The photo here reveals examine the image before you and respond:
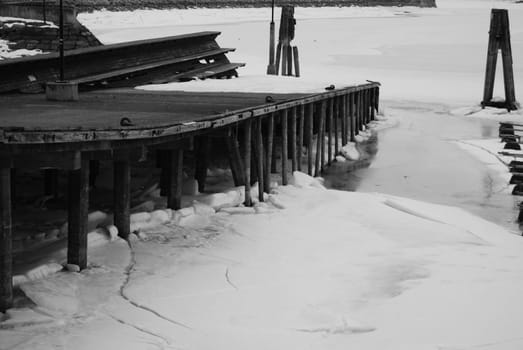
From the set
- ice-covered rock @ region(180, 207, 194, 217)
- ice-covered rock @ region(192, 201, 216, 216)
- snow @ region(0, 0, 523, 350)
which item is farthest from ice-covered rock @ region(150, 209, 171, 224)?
ice-covered rock @ region(192, 201, 216, 216)

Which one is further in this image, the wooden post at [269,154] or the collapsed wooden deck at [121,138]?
the wooden post at [269,154]

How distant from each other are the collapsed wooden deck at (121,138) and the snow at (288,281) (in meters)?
0.35

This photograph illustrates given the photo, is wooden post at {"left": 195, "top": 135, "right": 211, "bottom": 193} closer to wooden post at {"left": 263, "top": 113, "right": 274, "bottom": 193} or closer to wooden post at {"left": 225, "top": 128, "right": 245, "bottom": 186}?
wooden post at {"left": 225, "top": 128, "right": 245, "bottom": 186}

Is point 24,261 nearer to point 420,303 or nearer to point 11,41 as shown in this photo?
point 420,303

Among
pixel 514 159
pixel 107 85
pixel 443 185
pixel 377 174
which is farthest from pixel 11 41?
pixel 514 159

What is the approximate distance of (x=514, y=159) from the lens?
1777 centimetres

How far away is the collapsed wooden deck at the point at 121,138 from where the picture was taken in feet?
22.8

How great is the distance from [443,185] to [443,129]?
27.9 feet

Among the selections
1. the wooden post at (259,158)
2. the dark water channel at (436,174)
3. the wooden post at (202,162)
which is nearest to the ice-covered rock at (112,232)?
the wooden post at (202,162)

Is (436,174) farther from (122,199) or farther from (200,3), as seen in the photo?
(200,3)

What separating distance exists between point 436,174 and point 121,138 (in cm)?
971

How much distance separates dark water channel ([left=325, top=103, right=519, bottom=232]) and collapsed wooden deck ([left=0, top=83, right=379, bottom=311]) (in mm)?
1272

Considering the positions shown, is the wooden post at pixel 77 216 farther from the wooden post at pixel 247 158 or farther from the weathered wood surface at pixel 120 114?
the wooden post at pixel 247 158

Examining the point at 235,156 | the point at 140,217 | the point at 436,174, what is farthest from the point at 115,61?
the point at 140,217
